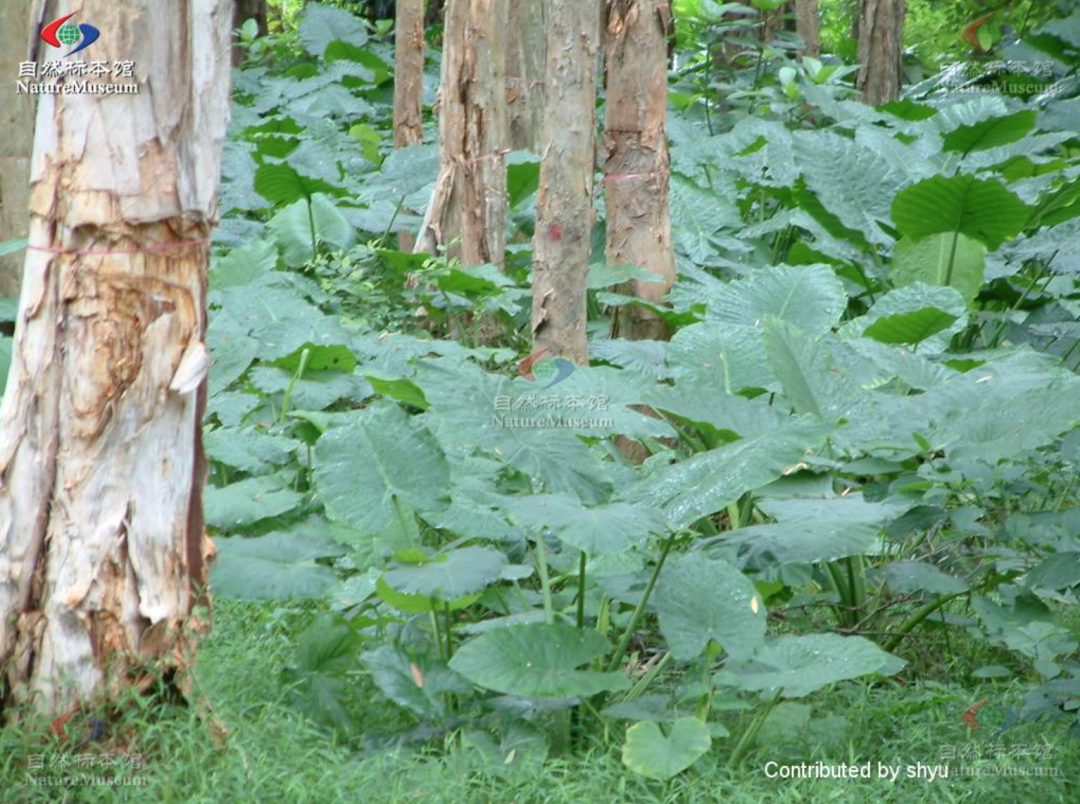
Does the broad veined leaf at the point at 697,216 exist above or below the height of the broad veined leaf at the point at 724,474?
Result: above

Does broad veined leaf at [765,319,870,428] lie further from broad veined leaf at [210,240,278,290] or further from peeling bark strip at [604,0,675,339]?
broad veined leaf at [210,240,278,290]

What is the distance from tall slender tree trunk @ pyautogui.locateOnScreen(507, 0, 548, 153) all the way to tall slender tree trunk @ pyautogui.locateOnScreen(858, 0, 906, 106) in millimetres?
2825

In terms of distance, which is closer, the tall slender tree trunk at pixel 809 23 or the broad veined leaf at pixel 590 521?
the broad veined leaf at pixel 590 521

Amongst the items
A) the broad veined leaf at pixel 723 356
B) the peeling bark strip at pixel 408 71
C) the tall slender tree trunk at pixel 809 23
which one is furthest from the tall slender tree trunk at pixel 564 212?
the tall slender tree trunk at pixel 809 23

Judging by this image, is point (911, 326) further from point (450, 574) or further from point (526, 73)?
point (526, 73)

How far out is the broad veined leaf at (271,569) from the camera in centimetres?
290

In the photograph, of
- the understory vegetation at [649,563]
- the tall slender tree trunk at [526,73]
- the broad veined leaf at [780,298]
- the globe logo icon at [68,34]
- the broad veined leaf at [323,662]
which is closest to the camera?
the globe logo icon at [68,34]

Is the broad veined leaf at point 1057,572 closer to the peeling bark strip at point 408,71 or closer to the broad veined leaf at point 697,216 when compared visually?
the broad veined leaf at point 697,216

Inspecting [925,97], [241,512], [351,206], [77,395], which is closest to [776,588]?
[241,512]

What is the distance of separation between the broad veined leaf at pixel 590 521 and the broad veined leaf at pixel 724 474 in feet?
0.26

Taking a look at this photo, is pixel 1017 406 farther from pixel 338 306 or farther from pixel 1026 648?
pixel 338 306

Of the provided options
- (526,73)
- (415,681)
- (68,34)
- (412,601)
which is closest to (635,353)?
(412,601)

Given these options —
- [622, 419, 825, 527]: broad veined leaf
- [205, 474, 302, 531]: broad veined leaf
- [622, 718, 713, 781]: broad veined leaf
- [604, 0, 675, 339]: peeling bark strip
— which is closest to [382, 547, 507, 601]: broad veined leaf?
[622, 419, 825, 527]: broad veined leaf

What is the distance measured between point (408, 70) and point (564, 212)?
4.14 m
